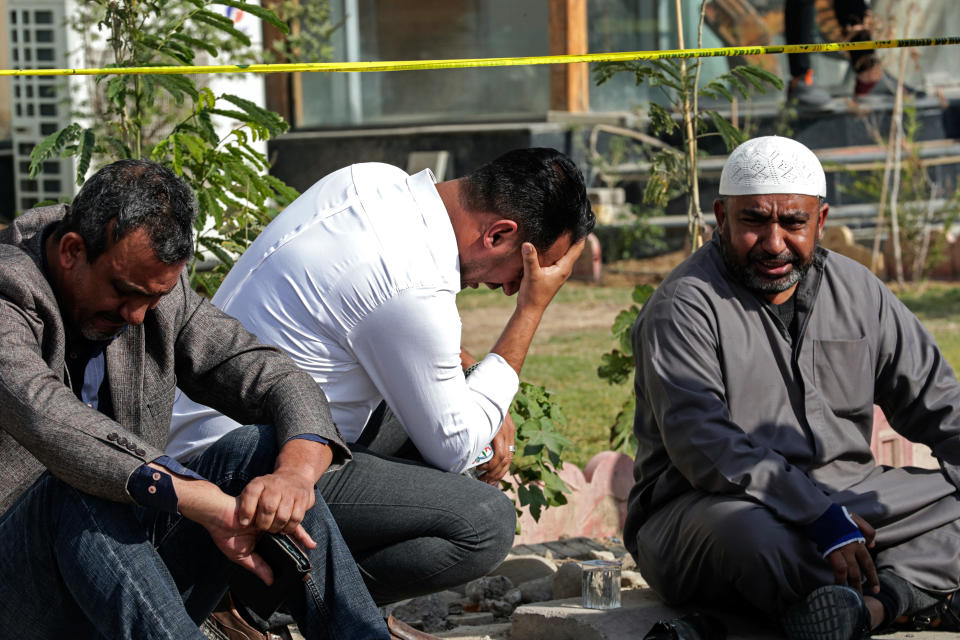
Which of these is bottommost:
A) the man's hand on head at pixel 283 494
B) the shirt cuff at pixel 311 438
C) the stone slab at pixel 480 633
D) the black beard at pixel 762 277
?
the stone slab at pixel 480 633

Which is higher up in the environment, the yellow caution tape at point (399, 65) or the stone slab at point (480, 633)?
the yellow caution tape at point (399, 65)

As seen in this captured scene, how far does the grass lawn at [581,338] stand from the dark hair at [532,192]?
2.46m

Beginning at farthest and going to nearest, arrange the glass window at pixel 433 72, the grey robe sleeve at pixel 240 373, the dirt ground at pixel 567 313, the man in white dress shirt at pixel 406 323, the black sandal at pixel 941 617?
the glass window at pixel 433 72 < the dirt ground at pixel 567 313 < the black sandal at pixel 941 617 < the man in white dress shirt at pixel 406 323 < the grey robe sleeve at pixel 240 373

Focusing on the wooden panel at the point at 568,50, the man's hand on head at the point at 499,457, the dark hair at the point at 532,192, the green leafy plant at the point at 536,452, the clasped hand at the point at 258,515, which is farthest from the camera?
the wooden panel at the point at 568,50

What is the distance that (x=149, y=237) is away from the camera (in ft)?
8.68

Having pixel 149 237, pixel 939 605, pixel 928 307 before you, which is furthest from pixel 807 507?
pixel 928 307

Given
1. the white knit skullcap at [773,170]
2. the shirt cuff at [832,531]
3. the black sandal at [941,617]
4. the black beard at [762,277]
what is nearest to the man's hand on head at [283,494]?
the shirt cuff at [832,531]

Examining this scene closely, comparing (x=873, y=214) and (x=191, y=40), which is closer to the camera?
(x=191, y=40)

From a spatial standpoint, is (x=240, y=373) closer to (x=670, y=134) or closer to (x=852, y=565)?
(x=852, y=565)

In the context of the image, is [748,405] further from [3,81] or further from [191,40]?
[3,81]

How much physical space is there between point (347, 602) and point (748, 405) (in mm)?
1428

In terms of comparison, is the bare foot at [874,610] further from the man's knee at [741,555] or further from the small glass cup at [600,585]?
the small glass cup at [600,585]

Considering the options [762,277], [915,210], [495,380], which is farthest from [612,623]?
[915,210]

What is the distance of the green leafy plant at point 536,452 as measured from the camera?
4.26 metres
